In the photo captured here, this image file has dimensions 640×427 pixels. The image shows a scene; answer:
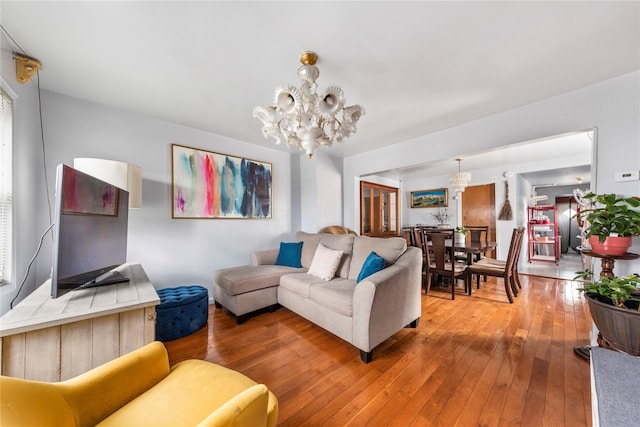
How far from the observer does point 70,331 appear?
1.04 metres

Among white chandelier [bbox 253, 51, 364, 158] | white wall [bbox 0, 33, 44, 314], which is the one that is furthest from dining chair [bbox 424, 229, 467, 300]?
white wall [bbox 0, 33, 44, 314]

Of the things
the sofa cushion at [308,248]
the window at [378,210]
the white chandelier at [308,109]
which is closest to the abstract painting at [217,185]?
the sofa cushion at [308,248]

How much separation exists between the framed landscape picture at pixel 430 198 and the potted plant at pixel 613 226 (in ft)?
14.1

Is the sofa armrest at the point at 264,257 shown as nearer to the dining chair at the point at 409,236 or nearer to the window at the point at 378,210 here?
the window at the point at 378,210

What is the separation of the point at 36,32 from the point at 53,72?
55 cm

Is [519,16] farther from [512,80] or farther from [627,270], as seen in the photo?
Answer: [627,270]

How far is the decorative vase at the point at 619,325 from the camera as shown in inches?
55.2

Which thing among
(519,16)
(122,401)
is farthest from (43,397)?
(519,16)

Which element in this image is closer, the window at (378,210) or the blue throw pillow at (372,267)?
the blue throw pillow at (372,267)

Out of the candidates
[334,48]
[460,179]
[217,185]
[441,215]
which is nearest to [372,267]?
[334,48]

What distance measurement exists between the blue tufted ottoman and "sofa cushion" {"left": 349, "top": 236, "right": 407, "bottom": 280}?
1650 millimetres

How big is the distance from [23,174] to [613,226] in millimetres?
4717

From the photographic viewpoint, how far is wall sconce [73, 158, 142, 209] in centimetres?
185

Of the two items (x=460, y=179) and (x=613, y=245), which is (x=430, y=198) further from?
(x=613, y=245)
